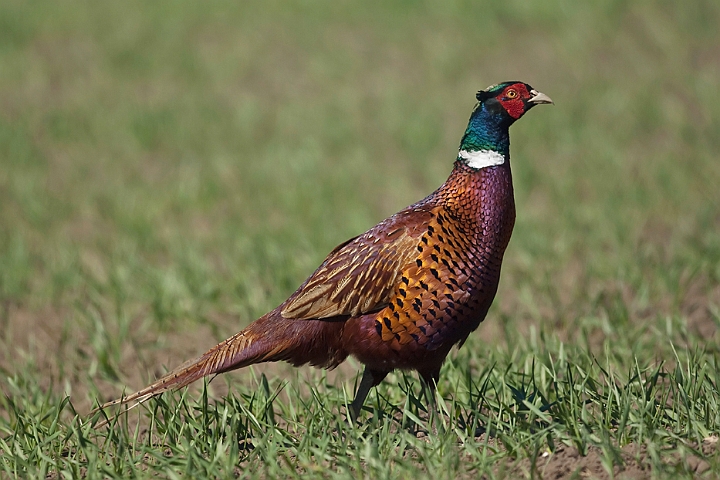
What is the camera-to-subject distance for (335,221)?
22.5 feet

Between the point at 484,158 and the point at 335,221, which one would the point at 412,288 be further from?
the point at 335,221

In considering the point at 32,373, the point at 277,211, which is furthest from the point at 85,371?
the point at 277,211

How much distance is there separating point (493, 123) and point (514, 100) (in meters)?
0.12

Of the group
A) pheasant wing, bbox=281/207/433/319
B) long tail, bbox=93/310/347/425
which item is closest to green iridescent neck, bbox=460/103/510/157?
pheasant wing, bbox=281/207/433/319

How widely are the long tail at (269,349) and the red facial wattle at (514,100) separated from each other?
1030 millimetres

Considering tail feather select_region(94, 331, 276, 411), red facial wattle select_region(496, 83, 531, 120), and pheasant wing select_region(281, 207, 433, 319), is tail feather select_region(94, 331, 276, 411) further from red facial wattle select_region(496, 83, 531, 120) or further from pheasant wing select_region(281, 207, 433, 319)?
red facial wattle select_region(496, 83, 531, 120)

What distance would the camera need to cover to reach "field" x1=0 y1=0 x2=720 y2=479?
3127 millimetres

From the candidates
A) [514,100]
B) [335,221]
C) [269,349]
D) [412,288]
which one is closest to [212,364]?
[269,349]

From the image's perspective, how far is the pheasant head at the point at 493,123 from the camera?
10.9 feet

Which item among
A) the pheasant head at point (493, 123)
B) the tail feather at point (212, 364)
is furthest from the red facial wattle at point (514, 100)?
the tail feather at point (212, 364)

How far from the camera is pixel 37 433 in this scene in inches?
134

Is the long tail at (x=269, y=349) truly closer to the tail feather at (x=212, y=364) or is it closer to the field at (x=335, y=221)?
the tail feather at (x=212, y=364)

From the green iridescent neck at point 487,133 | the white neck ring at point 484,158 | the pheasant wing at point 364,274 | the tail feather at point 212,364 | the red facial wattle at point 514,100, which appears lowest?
the tail feather at point 212,364

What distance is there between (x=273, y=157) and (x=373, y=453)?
5.66 m
